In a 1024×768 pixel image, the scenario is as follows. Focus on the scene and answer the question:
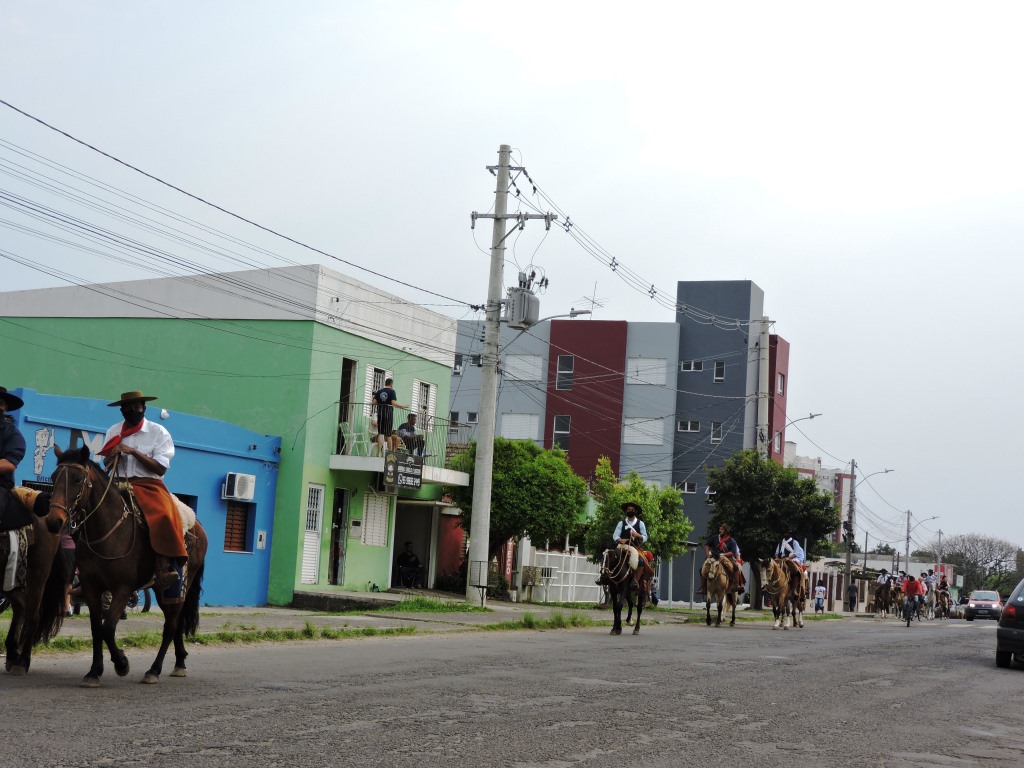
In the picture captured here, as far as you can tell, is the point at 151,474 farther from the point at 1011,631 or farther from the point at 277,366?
the point at 277,366

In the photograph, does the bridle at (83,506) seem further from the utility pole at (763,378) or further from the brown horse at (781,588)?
the utility pole at (763,378)

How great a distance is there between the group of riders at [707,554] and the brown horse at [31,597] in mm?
12995

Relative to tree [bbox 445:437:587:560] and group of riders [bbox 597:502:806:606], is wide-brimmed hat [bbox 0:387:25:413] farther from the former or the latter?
tree [bbox 445:437:587:560]

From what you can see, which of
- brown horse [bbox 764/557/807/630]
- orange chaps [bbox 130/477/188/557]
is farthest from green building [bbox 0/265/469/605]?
orange chaps [bbox 130/477/188/557]

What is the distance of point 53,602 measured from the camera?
10930 millimetres

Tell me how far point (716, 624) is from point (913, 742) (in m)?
20.1

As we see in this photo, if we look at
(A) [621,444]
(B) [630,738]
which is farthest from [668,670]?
(A) [621,444]

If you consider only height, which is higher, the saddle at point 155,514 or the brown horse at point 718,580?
the saddle at point 155,514

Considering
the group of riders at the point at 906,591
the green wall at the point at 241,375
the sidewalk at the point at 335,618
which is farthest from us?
the group of riders at the point at 906,591

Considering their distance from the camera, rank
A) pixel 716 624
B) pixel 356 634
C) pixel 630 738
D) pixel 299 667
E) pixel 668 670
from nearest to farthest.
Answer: pixel 630 738 < pixel 299 667 < pixel 668 670 < pixel 356 634 < pixel 716 624

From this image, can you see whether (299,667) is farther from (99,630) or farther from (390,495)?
(390,495)

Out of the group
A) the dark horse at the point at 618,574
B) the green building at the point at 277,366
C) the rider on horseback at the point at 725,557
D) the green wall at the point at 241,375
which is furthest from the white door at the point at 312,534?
the dark horse at the point at 618,574

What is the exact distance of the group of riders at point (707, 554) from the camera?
2317cm

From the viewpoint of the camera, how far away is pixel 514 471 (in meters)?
36.5
